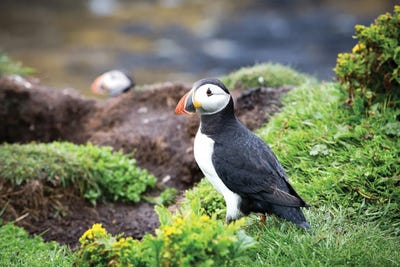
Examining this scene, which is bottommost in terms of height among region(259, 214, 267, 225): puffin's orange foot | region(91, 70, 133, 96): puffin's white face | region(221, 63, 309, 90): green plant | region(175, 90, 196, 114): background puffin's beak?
region(259, 214, 267, 225): puffin's orange foot

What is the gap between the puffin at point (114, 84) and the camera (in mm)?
8062

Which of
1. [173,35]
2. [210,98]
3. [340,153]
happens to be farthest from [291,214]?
[173,35]

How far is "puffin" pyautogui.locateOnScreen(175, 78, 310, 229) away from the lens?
3979 millimetres

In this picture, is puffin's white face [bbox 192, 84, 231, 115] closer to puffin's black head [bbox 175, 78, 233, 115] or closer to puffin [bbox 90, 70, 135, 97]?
puffin's black head [bbox 175, 78, 233, 115]

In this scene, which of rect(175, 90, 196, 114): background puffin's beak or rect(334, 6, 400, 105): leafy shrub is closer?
rect(175, 90, 196, 114): background puffin's beak

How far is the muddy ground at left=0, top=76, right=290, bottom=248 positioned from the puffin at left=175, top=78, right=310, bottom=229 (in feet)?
5.83

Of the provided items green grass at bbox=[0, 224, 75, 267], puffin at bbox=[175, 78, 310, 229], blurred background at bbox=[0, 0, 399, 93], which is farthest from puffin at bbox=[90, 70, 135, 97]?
blurred background at bbox=[0, 0, 399, 93]

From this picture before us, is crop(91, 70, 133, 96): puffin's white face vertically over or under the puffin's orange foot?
over

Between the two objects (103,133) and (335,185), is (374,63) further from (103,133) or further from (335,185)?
(103,133)

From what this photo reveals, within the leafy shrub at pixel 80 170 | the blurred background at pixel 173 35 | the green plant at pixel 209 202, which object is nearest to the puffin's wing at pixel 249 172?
the green plant at pixel 209 202

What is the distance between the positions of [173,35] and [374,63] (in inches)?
413

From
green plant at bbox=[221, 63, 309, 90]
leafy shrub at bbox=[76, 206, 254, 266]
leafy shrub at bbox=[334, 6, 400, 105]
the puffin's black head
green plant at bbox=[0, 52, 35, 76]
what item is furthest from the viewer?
green plant at bbox=[0, 52, 35, 76]

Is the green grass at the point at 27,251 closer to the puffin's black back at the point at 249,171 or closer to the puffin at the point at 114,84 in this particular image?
the puffin's black back at the point at 249,171

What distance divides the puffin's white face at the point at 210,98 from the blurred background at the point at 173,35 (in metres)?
8.81
